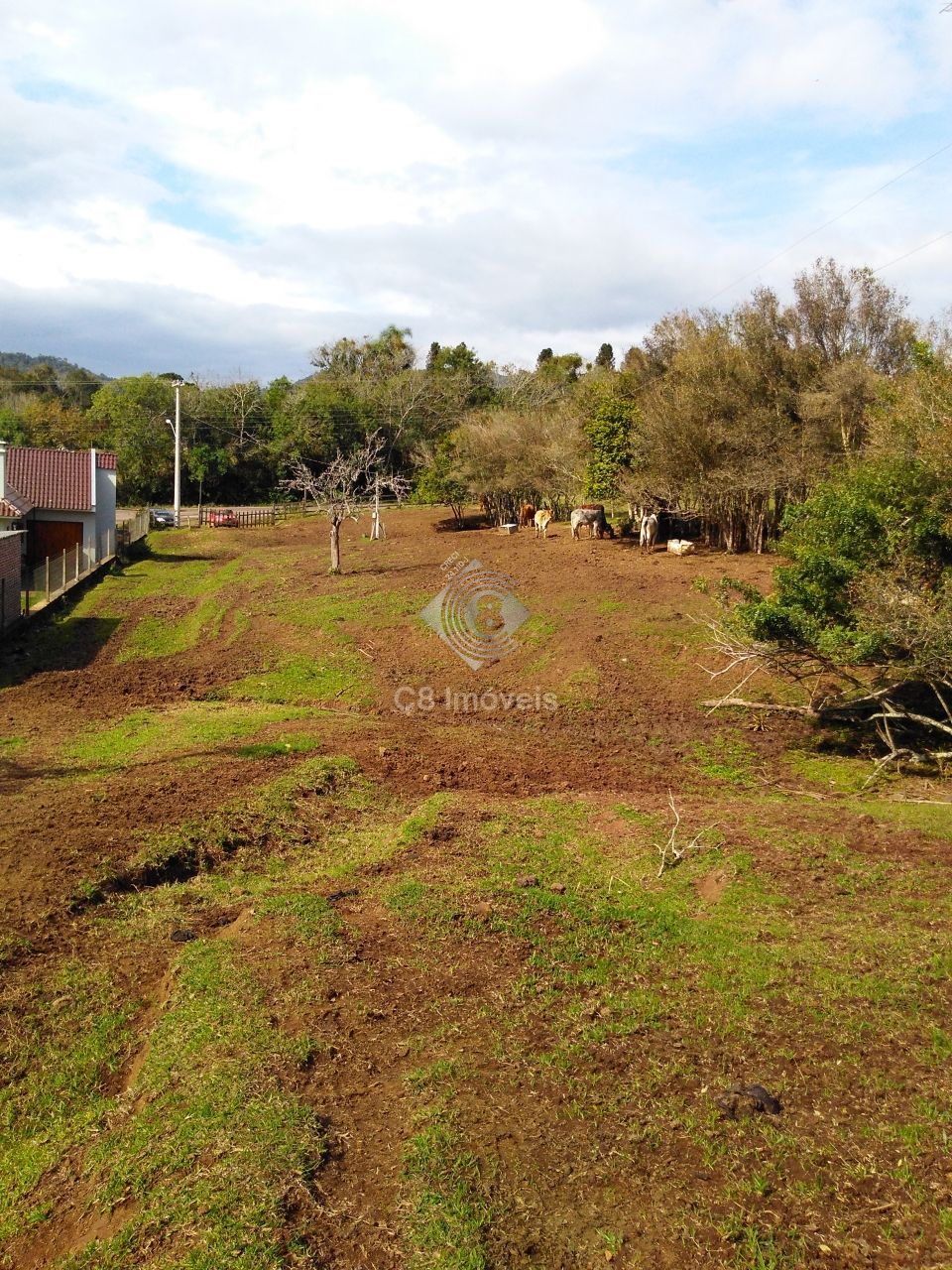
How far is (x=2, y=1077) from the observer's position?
20.3 ft

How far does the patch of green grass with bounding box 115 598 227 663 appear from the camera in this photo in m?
21.5

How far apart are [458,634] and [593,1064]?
15.7 m

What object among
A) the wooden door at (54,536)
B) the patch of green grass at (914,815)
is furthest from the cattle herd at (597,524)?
the patch of green grass at (914,815)

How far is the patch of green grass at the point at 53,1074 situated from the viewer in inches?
209

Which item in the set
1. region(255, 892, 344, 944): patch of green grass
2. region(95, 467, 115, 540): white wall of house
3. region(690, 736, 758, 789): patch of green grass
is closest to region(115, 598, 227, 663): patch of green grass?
region(690, 736, 758, 789): patch of green grass

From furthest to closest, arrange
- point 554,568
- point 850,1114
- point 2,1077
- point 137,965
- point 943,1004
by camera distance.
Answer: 1. point 554,568
2. point 137,965
3. point 943,1004
4. point 2,1077
5. point 850,1114

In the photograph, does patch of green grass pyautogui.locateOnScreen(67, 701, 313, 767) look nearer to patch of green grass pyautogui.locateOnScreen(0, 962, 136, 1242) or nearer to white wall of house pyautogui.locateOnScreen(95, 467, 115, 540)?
patch of green grass pyautogui.locateOnScreen(0, 962, 136, 1242)

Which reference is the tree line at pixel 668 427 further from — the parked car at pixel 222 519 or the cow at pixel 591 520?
the parked car at pixel 222 519

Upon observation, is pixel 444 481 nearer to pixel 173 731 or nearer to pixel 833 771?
pixel 173 731

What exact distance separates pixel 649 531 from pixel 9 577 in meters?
20.0

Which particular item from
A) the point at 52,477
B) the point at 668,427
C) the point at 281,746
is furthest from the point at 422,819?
the point at 52,477

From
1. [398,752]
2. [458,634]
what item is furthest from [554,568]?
[398,752]

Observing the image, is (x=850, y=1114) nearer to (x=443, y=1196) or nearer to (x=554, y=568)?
(x=443, y=1196)

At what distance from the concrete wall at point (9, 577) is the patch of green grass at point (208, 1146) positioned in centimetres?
1714
